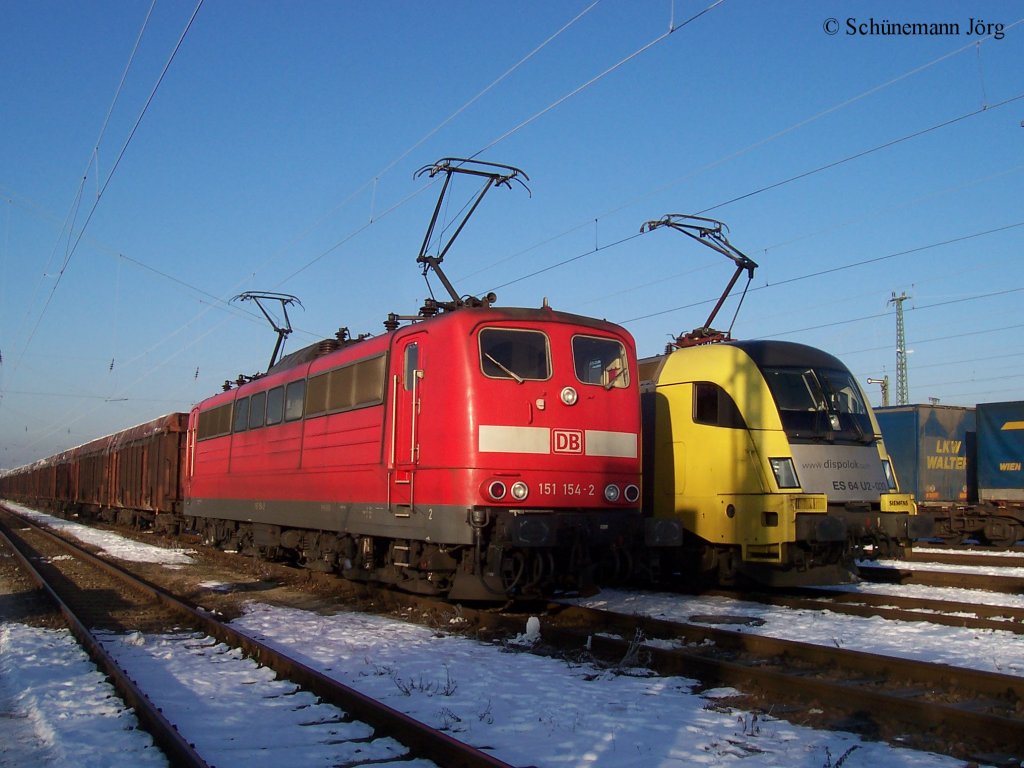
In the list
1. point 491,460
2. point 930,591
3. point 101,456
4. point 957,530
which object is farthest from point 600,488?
point 101,456

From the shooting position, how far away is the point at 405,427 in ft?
33.0

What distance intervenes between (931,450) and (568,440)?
13.9m

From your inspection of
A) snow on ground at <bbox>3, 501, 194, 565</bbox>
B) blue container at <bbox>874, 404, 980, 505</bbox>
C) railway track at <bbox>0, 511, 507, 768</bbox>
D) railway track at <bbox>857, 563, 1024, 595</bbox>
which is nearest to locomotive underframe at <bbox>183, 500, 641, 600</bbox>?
railway track at <bbox>0, 511, 507, 768</bbox>

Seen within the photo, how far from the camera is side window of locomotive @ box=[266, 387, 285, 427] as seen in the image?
13906 mm

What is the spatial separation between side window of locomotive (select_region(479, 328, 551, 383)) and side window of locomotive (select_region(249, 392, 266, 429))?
6.39 meters

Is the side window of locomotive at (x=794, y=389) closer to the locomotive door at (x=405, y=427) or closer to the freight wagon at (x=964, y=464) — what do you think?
the locomotive door at (x=405, y=427)

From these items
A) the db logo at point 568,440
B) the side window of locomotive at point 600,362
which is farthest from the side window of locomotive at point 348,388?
the side window of locomotive at point 600,362

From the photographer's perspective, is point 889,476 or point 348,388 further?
point 889,476

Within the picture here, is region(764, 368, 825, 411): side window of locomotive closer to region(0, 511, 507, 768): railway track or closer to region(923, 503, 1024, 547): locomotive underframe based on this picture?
region(0, 511, 507, 768): railway track

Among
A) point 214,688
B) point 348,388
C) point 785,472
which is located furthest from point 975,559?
point 214,688

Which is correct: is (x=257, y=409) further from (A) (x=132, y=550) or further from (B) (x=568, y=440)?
(A) (x=132, y=550)

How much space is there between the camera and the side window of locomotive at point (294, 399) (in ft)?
42.9

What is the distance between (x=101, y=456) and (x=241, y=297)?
55.3 ft

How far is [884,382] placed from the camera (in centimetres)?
4328
